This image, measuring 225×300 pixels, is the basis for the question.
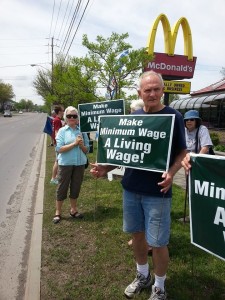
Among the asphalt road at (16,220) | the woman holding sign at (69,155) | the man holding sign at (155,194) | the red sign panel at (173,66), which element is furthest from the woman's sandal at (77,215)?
the red sign panel at (173,66)

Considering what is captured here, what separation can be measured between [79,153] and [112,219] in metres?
1.19

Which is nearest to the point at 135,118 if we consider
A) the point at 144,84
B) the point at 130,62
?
the point at 144,84

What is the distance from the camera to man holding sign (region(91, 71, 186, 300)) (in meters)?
3.03

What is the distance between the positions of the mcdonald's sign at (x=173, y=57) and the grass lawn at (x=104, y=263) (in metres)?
9.68

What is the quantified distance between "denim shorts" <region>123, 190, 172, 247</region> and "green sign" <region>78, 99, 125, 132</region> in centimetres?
380

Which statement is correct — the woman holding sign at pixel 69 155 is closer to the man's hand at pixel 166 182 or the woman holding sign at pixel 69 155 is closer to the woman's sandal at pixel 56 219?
the woman's sandal at pixel 56 219

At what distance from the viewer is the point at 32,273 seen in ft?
13.0

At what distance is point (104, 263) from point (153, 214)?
1.41 metres

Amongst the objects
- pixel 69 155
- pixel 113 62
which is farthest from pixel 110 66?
pixel 69 155

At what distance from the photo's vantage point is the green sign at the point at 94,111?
693cm

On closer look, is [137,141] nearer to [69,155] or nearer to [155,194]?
[155,194]

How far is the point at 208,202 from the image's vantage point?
2.75m

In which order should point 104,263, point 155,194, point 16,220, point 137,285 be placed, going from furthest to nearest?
point 16,220, point 104,263, point 137,285, point 155,194

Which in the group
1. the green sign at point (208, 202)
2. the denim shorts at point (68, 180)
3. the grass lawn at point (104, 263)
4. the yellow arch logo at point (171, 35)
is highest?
the yellow arch logo at point (171, 35)
